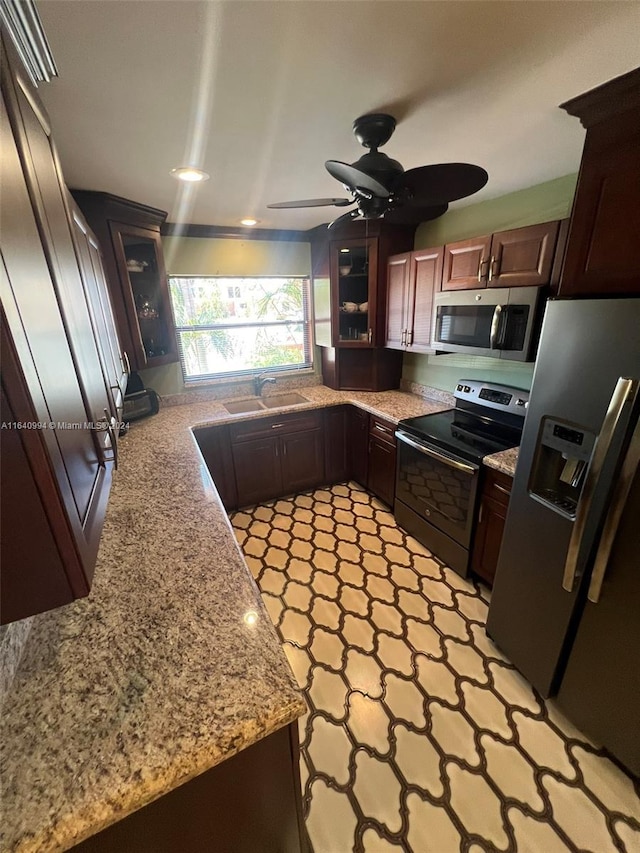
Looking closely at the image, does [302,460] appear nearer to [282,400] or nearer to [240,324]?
[282,400]

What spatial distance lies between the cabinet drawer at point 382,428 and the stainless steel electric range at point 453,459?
0.16 meters

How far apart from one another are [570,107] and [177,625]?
6.87 feet

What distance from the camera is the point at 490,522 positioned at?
192 centimetres

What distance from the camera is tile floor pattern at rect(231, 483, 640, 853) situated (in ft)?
3.85

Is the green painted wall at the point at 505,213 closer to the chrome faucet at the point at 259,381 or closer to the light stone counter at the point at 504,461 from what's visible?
the light stone counter at the point at 504,461

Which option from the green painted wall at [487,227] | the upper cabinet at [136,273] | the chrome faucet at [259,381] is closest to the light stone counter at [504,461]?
the green painted wall at [487,227]

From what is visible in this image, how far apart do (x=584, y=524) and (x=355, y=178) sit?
1453 mm

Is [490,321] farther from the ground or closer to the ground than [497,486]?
farther from the ground

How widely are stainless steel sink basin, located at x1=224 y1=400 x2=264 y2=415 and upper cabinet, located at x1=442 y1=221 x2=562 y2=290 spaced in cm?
180

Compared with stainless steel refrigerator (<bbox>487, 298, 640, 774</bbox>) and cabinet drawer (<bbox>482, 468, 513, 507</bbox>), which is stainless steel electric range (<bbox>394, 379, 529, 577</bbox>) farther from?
stainless steel refrigerator (<bbox>487, 298, 640, 774</bbox>)

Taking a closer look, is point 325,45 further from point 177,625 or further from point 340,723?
point 340,723

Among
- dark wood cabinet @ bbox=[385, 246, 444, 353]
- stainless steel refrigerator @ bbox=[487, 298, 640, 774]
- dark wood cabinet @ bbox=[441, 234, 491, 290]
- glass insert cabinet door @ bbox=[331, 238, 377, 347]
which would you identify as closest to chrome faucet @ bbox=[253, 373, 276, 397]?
glass insert cabinet door @ bbox=[331, 238, 377, 347]

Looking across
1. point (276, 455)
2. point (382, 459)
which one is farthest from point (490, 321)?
point (276, 455)

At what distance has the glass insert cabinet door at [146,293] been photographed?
225cm
